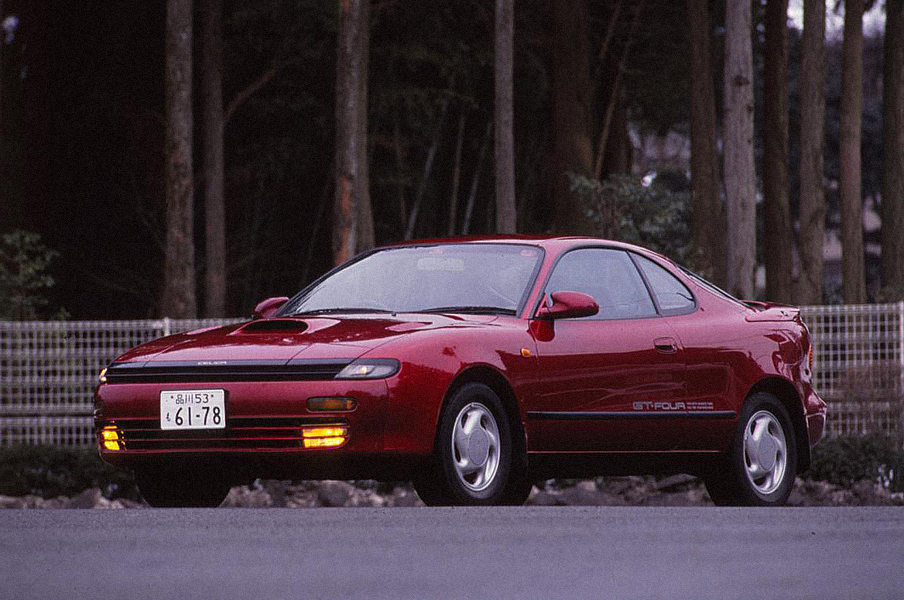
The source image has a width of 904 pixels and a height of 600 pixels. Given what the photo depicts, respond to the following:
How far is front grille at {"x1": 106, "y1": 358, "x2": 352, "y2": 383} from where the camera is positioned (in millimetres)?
8586

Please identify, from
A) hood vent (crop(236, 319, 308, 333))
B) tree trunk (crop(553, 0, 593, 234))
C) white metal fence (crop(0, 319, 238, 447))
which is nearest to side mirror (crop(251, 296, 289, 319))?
hood vent (crop(236, 319, 308, 333))

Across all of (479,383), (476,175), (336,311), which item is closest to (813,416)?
(479,383)

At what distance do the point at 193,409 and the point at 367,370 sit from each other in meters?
0.88

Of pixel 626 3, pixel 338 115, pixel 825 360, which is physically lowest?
pixel 825 360

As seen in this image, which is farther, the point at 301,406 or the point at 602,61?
the point at 602,61

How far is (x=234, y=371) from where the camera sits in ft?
28.6

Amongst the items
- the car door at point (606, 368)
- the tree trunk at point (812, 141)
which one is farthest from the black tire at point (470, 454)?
the tree trunk at point (812, 141)

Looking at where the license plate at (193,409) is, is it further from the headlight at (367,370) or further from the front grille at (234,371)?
the headlight at (367,370)

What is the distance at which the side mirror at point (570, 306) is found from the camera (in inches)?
369

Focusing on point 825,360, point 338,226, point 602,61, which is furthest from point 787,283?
point 825,360

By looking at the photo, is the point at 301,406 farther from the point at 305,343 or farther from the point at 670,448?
the point at 670,448

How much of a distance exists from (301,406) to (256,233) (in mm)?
27641

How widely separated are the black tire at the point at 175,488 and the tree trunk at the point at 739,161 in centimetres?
1347

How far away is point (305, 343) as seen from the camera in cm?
880
